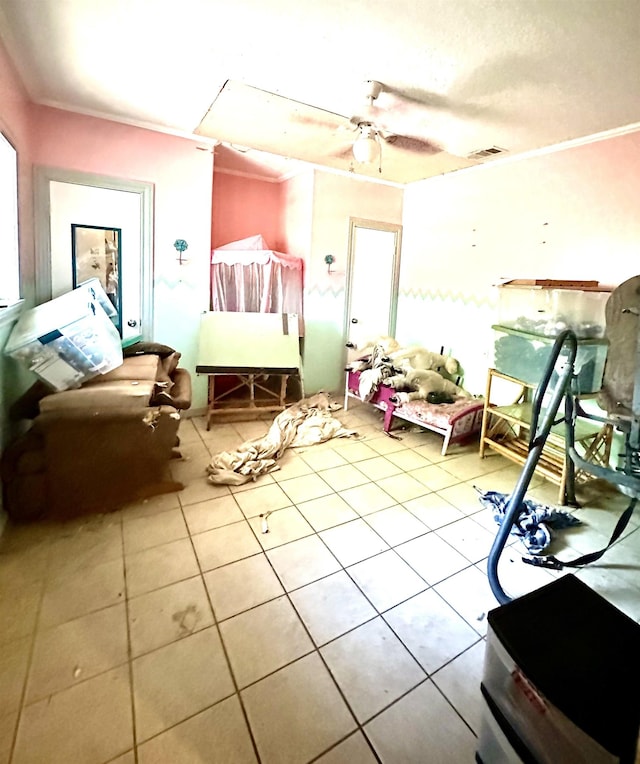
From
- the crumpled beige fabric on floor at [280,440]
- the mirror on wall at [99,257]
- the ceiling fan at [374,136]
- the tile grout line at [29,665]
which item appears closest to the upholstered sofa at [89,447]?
the tile grout line at [29,665]

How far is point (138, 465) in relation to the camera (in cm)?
236

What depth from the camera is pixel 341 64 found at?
2135mm

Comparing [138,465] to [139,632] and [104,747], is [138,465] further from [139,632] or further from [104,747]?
[104,747]

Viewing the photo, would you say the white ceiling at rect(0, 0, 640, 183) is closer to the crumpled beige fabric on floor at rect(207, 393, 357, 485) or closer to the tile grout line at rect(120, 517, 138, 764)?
the crumpled beige fabric on floor at rect(207, 393, 357, 485)

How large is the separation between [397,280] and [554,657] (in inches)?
166

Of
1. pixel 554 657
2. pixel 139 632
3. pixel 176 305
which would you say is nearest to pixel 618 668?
pixel 554 657

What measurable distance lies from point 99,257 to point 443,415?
3.17 metres

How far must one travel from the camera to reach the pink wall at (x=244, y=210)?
436cm

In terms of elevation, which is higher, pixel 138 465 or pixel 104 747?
pixel 138 465

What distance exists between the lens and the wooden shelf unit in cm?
269

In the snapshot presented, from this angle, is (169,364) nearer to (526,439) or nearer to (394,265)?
(394,265)

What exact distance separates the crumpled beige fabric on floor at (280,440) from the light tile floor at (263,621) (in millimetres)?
151

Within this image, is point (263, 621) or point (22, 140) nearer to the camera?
point (263, 621)

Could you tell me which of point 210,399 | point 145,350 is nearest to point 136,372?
point 145,350
